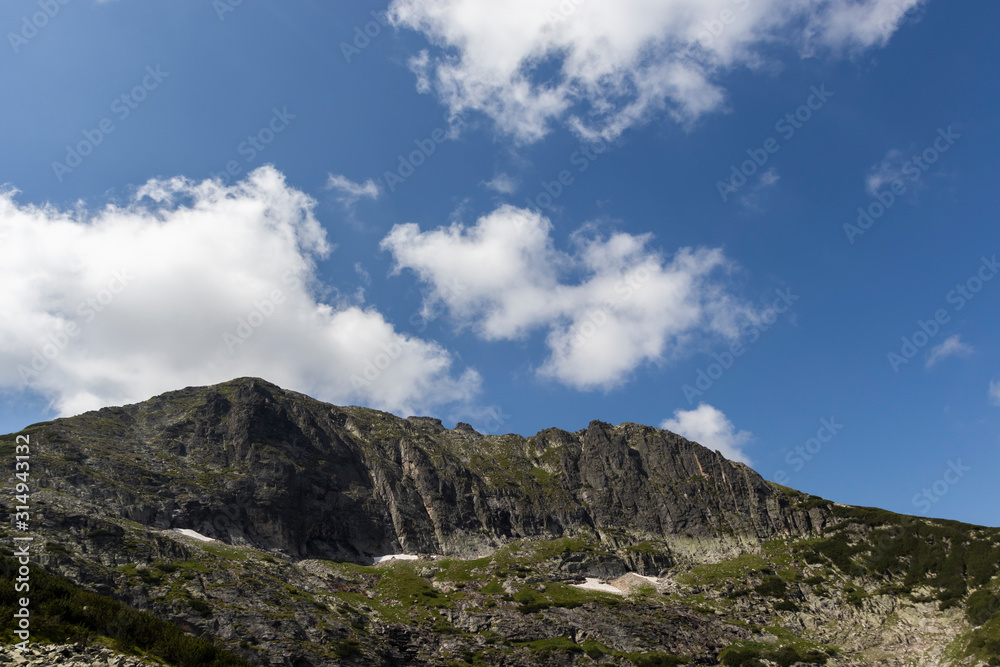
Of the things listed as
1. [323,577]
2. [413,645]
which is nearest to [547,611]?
[413,645]

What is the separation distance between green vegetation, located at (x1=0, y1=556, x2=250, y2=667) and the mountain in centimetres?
60

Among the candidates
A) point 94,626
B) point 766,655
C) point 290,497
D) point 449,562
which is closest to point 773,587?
point 766,655

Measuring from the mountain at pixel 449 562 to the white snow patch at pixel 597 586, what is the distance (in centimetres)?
63

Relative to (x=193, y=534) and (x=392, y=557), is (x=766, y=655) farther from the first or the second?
(x=193, y=534)

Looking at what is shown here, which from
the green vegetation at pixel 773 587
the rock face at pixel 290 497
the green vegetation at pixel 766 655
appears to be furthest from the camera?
the rock face at pixel 290 497

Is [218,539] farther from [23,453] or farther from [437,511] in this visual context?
[437,511]

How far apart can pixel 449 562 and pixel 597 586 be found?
43180 mm

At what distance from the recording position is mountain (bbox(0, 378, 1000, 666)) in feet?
344

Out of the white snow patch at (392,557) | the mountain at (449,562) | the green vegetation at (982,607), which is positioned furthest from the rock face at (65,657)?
the green vegetation at (982,607)

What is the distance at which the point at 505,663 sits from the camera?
110m

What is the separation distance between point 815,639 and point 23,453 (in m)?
195

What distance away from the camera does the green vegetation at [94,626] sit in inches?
1764

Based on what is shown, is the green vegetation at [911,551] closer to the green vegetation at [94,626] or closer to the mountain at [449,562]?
the mountain at [449,562]

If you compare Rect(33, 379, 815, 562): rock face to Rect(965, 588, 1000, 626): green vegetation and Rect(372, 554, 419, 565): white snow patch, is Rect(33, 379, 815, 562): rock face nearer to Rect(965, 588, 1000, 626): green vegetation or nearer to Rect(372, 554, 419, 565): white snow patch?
Rect(372, 554, 419, 565): white snow patch
